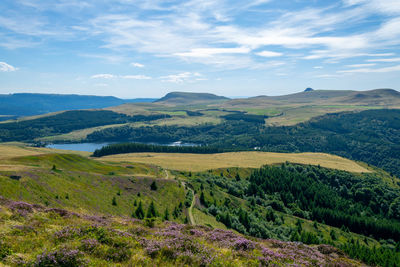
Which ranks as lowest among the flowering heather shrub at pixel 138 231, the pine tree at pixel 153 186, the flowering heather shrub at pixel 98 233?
the pine tree at pixel 153 186

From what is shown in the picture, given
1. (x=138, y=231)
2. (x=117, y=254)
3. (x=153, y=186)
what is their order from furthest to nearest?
1. (x=153, y=186)
2. (x=138, y=231)
3. (x=117, y=254)

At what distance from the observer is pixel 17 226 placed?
21734 millimetres

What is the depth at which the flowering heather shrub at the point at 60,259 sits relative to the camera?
15.6 metres

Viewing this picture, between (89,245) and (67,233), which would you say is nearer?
(89,245)

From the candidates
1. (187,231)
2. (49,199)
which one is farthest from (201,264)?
(49,199)

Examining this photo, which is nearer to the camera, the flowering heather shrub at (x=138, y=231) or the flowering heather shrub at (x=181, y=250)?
the flowering heather shrub at (x=181, y=250)

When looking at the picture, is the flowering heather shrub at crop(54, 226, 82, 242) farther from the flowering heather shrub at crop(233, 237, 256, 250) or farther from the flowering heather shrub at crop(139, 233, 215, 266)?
the flowering heather shrub at crop(233, 237, 256, 250)

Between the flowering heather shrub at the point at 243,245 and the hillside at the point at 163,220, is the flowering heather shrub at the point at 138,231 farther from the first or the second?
the flowering heather shrub at the point at 243,245

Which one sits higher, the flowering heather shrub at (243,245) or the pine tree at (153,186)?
the flowering heather shrub at (243,245)

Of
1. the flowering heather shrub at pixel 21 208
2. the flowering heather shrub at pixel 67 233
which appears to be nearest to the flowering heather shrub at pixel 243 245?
the flowering heather shrub at pixel 67 233

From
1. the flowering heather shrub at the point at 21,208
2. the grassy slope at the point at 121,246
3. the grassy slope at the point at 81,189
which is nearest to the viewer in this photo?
the grassy slope at the point at 121,246

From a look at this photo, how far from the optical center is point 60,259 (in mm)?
15961

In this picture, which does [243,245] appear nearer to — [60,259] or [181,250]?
[181,250]

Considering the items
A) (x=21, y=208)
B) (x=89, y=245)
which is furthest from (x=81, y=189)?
(x=89, y=245)
